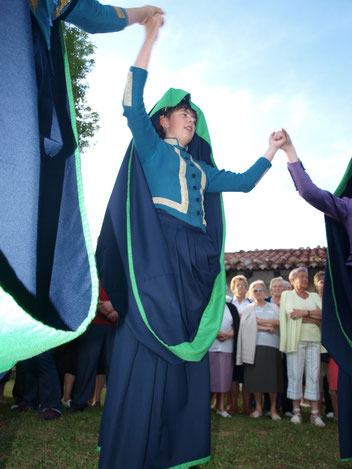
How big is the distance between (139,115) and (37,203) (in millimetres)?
1443

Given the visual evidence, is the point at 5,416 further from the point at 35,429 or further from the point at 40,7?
the point at 40,7

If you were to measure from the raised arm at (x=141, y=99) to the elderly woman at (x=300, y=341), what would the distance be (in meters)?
4.04

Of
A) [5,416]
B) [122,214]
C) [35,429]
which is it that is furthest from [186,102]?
[5,416]

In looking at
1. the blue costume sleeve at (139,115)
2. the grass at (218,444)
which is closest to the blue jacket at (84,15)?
the blue costume sleeve at (139,115)

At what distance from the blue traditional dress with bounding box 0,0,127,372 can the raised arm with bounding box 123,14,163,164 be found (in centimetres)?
70

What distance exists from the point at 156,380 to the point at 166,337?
26cm

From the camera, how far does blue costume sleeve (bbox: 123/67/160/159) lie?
207 centimetres

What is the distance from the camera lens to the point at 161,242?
2168mm

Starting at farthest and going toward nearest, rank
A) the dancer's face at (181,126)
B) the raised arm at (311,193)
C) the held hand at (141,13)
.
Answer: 1. the raised arm at (311,193)
2. the dancer's face at (181,126)
3. the held hand at (141,13)

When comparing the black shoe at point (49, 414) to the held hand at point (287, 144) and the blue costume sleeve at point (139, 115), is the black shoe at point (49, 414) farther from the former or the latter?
the held hand at point (287, 144)

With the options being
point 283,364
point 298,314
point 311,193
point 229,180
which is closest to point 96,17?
point 229,180

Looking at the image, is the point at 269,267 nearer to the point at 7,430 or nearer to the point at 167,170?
the point at 7,430

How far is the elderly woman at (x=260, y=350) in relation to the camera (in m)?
5.70

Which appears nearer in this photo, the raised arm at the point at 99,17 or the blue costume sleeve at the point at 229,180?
the raised arm at the point at 99,17
